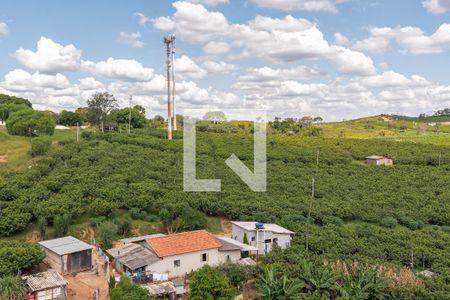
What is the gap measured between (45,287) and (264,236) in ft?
45.6

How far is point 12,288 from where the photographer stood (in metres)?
20.8

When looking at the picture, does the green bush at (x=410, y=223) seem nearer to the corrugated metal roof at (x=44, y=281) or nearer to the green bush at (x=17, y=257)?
the corrugated metal roof at (x=44, y=281)

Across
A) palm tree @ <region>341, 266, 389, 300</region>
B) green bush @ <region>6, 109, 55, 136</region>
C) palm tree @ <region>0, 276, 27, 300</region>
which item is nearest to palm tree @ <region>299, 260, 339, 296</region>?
palm tree @ <region>341, 266, 389, 300</region>

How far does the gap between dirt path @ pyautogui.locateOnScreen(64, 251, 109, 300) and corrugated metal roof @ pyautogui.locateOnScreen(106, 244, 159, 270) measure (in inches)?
50.3

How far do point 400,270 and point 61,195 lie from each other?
2592 centimetres

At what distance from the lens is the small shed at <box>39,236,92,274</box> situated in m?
25.1

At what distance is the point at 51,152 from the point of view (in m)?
48.6

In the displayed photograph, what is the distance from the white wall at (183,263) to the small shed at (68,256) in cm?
429

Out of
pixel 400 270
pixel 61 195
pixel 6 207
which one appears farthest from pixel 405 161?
pixel 6 207

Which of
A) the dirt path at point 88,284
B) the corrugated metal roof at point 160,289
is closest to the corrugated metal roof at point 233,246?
the corrugated metal roof at point 160,289

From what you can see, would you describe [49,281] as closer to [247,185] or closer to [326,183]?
[247,185]

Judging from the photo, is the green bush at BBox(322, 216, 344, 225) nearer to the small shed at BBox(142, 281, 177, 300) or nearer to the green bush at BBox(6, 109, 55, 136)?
the small shed at BBox(142, 281, 177, 300)

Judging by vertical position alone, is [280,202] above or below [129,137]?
below

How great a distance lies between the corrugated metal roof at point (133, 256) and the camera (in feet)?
78.6
